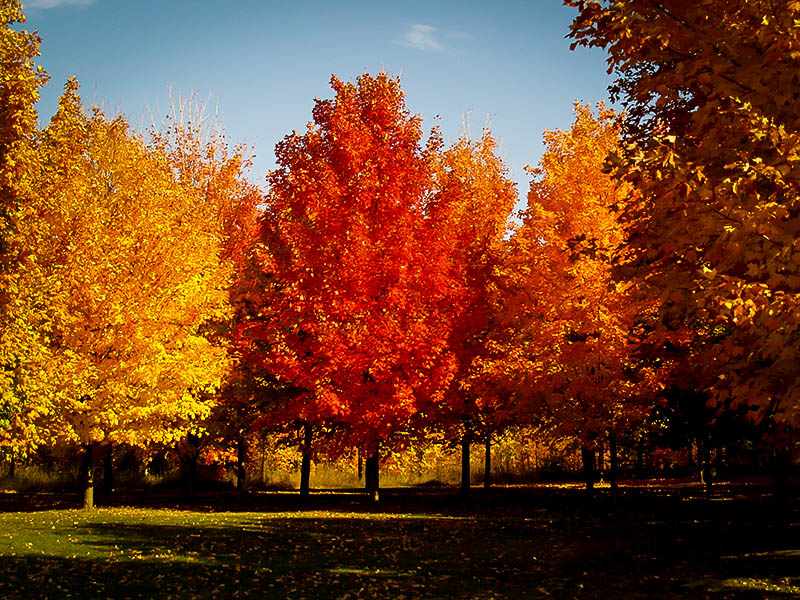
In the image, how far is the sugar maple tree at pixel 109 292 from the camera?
15578 millimetres

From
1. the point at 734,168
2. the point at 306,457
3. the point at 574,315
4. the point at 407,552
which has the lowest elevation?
the point at 407,552

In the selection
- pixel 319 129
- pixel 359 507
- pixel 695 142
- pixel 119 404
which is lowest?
pixel 359 507

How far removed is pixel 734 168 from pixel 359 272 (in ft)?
41.7

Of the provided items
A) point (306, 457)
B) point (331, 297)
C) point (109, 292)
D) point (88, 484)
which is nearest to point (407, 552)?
point (331, 297)

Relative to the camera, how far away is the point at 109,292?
1755 centimetres

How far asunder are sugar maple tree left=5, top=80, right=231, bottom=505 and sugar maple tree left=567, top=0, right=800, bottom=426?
482 inches

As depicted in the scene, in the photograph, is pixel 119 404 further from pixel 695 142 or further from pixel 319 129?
pixel 695 142

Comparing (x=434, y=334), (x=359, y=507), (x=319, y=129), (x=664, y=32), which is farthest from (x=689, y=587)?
(x=319, y=129)

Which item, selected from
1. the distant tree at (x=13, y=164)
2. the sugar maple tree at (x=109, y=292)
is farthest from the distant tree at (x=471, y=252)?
the distant tree at (x=13, y=164)

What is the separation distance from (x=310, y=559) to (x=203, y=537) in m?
3.33

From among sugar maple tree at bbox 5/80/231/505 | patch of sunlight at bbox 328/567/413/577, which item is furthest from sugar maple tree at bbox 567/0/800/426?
sugar maple tree at bbox 5/80/231/505

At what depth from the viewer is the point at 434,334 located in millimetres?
19078

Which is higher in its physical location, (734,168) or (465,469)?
(734,168)

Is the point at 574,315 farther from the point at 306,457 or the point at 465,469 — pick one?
the point at 306,457
